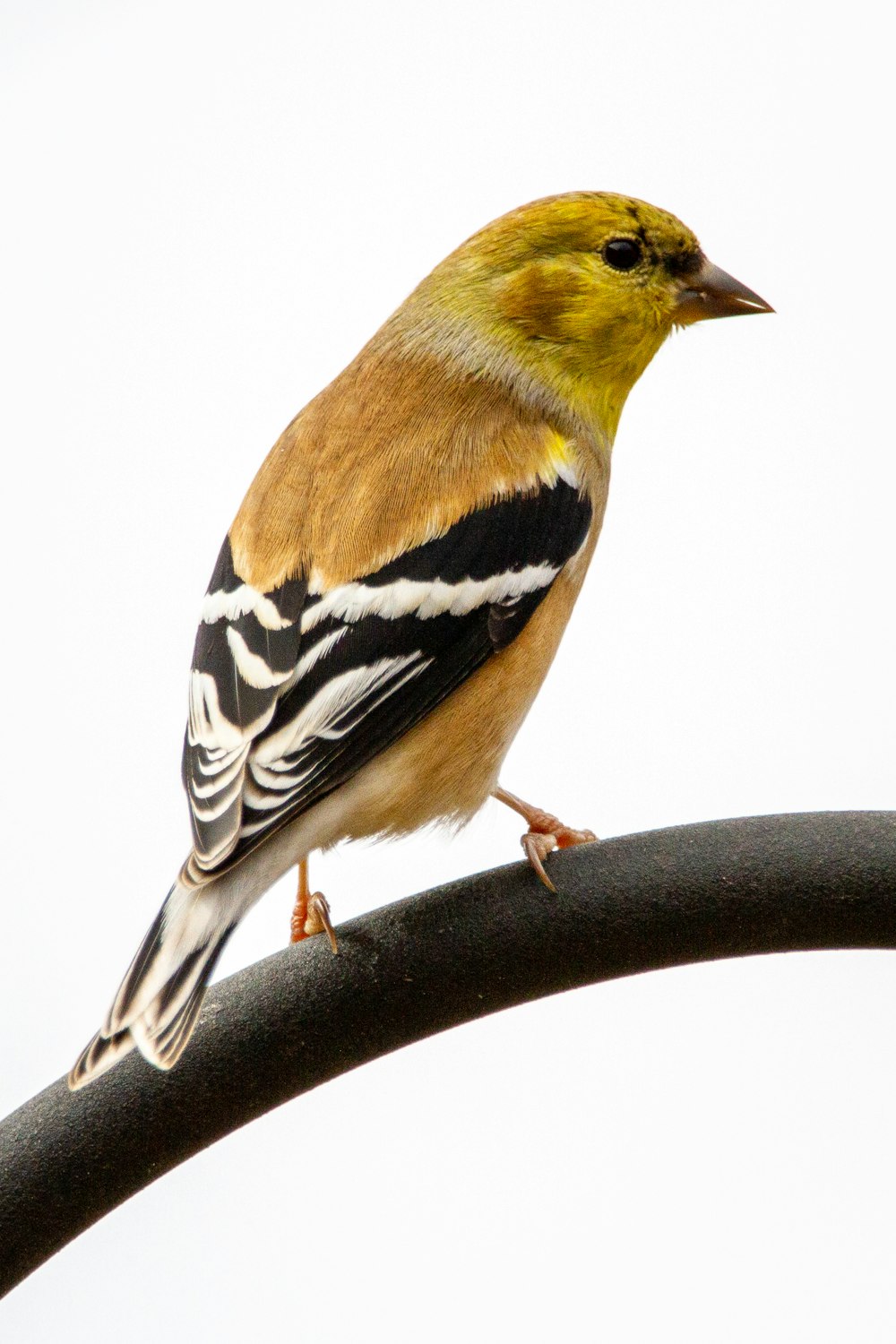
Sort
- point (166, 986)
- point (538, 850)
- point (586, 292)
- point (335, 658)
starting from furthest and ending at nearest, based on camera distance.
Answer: point (586, 292) < point (538, 850) < point (335, 658) < point (166, 986)

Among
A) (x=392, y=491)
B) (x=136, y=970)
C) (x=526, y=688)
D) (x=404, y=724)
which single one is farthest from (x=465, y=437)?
(x=136, y=970)

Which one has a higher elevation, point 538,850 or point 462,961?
point 538,850

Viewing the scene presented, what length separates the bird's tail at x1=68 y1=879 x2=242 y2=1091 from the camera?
1.77 metres

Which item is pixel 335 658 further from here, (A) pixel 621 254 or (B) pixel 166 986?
(A) pixel 621 254

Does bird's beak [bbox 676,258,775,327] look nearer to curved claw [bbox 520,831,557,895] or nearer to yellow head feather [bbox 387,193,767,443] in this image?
yellow head feather [bbox 387,193,767,443]

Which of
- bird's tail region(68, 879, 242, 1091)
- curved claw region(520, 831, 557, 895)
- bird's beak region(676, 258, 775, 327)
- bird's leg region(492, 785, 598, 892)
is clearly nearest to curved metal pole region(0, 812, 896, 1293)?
curved claw region(520, 831, 557, 895)

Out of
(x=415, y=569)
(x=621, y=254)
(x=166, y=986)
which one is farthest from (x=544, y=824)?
(x=621, y=254)

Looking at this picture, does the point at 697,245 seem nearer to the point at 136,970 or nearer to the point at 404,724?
the point at 404,724

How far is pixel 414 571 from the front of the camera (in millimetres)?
2338

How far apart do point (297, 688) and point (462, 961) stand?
445 millimetres

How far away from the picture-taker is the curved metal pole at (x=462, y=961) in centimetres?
193

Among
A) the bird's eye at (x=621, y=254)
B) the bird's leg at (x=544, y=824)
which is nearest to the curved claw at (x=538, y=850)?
the bird's leg at (x=544, y=824)

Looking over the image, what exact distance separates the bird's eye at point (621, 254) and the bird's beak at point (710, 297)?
0.13 meters

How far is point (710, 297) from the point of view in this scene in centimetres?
306
